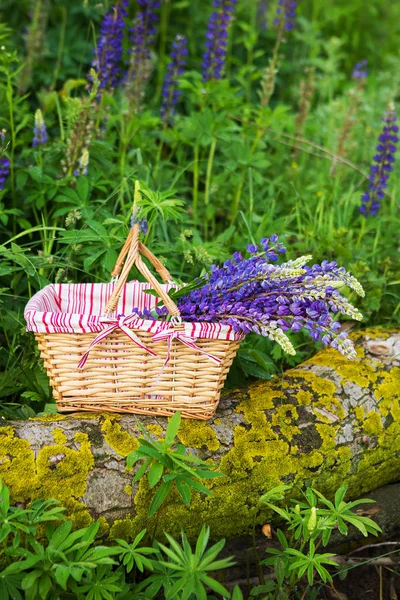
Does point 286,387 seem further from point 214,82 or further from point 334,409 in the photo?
point 214,82

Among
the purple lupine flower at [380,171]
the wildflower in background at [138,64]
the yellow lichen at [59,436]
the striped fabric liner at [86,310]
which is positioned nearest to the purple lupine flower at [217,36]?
the wildflower in background at [138,64]

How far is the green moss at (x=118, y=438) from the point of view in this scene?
75.9 inches

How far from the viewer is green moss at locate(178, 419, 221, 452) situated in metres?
2.00

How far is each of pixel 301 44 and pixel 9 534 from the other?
15.6 ft

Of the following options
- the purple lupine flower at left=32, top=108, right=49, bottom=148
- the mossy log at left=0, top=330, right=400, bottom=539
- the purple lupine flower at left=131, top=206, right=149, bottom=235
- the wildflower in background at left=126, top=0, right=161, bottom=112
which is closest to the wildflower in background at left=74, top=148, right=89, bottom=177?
the purple lupine flower at left=32, top=108, right=49, bottom=148

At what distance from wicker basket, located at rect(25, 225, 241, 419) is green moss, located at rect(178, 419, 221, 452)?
0.03m

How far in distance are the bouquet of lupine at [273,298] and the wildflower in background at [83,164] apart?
83cm

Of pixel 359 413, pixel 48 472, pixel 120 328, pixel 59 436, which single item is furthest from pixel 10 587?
pixel 359 413

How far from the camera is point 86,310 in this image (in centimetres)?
224

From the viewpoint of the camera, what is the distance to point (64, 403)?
204 cm

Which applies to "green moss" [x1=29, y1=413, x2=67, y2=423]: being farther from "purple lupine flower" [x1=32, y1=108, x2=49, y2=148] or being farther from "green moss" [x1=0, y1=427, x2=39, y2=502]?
"purple lupine flower" [x1=32, y1=108, x2=49, y2=148]

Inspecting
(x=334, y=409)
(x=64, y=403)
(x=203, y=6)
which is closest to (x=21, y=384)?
(x=64, y=403)

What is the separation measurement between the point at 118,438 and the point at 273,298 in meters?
0.59

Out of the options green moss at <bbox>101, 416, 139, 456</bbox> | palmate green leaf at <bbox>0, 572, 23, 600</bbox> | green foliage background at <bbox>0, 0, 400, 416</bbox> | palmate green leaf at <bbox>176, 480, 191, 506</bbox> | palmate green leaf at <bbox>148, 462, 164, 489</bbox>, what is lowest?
palmate green leaf at <bbox>0, 572, 23, 600</bbox>
